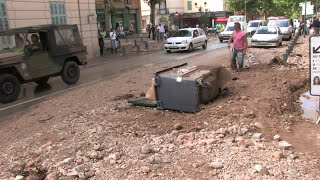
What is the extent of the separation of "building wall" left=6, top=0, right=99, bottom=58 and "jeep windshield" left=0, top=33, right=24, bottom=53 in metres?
7.73

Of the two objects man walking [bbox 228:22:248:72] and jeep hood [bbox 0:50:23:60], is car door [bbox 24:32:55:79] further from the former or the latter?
man walking [bbox 228:22:248:72]

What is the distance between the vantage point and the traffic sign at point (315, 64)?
6020mm

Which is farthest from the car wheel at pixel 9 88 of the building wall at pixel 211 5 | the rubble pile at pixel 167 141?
the building wall at pixel 211 5

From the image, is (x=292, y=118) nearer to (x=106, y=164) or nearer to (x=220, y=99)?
(x=220, y=99)

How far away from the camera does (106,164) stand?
4551mm

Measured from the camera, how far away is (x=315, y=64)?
20.0 feet

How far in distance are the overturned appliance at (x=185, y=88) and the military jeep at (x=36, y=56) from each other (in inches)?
191

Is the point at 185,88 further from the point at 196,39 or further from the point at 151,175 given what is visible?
the point at 196,39

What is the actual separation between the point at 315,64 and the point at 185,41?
15.4m

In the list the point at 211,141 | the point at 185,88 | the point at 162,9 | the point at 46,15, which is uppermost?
the point at 162,9

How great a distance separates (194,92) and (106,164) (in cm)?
242

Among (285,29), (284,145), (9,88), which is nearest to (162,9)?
(285,29)

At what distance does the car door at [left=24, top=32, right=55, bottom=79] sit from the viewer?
10.0 meters

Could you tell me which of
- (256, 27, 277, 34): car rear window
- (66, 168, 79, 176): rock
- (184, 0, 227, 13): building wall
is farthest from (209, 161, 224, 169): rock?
(184, 0, 227, 13): building wall
